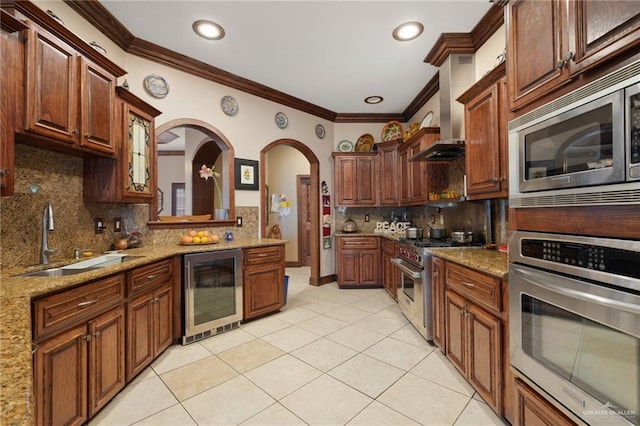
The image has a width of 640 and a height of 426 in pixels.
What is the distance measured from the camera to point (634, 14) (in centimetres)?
92

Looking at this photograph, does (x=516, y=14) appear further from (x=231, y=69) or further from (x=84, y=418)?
(x=84, y=418)

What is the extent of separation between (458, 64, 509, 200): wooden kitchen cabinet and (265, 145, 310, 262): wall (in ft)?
14.2

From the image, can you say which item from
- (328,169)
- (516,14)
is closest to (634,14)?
(516,14)

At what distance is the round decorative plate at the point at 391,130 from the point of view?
4835 mm

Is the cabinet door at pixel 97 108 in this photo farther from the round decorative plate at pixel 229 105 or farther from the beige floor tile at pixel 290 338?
the beige floor tile at pixel 290 338

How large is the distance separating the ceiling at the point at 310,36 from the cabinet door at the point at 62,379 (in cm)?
266

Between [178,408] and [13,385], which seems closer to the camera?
[13,385]

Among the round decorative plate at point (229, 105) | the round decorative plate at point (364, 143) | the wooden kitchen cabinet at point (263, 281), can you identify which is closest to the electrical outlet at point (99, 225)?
the wooden kitchen cabinet at point (263, 281)

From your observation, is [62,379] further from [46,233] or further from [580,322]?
[580,322]

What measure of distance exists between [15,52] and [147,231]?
181 cm

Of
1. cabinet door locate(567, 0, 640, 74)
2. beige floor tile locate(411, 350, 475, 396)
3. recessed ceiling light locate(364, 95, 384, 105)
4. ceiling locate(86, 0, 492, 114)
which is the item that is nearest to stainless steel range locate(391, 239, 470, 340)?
beige floor tile locate(411, 350, 475, 396)

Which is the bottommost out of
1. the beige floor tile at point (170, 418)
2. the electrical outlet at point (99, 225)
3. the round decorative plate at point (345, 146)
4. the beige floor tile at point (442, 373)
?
the beige floor tile at point (170, 418)

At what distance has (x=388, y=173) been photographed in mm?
4652

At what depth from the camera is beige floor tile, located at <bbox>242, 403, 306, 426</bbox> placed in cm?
168
